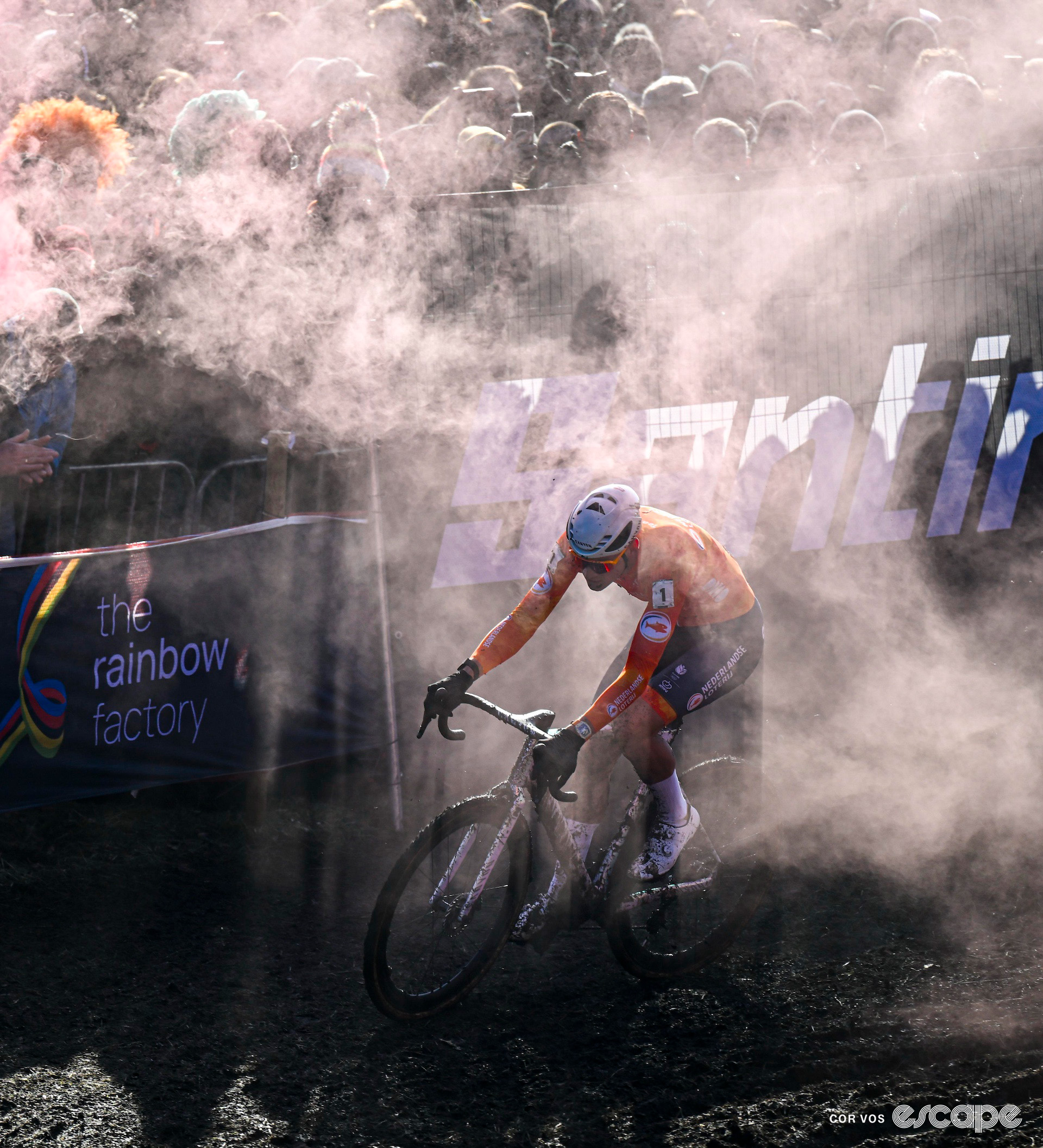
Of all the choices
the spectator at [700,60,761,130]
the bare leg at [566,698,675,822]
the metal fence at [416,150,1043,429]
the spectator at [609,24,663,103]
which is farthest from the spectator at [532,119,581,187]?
the bare leg at [566,698,675,822]

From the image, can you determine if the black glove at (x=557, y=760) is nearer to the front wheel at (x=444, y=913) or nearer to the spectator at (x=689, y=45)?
the front wheel at (x=444, y=913)

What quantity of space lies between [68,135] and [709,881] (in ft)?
25.4

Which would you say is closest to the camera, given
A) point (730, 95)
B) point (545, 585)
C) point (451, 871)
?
point (451, 871)

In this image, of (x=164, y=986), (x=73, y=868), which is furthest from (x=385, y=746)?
(x=164, y=986)

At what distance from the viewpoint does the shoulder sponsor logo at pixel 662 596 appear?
4203 mm

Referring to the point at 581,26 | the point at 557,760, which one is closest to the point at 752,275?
the point at 557,760

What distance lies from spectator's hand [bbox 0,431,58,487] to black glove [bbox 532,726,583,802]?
12.5 feet

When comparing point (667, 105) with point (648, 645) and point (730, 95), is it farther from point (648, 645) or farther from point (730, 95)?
point (648, 645)

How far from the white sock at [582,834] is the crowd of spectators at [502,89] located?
15.6 feet

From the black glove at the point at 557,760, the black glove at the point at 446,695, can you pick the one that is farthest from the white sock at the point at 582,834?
the black glove at the point at 446,695

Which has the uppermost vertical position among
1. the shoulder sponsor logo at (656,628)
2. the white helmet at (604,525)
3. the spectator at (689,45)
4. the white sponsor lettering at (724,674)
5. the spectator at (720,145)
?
the spectator at (689,45)

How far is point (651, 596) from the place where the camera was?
4.23 meters

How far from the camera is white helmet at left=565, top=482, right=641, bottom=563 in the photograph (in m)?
4.07

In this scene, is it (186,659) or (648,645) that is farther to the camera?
(186,659)
